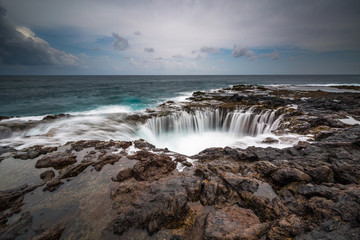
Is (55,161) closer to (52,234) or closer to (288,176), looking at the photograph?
(52,234)

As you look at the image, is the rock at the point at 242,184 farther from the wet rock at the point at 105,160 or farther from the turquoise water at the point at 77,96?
the turquoise water at the point at 77,96

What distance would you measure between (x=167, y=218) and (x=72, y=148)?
674 centimetres

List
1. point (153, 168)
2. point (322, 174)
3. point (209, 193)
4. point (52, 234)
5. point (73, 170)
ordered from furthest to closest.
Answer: point (153, 168), point (73, 170), point (322, 174), point (209, 193), point (52, 234)

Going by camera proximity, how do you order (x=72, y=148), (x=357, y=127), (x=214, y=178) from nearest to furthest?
1. (x=214, y=178)
2. (x=72, y=148)
3. (x=357, y=127)

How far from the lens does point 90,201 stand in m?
4.77

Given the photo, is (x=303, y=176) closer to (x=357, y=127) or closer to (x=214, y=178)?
(x=214, y=178)

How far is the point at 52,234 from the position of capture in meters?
3.73

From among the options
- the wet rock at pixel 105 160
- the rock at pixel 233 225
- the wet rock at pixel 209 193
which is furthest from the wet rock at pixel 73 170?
the rock at pixel 233 225

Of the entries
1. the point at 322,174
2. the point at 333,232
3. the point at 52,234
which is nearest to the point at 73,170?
the point at 52,234

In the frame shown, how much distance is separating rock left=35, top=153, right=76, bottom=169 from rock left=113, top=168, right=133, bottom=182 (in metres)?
2.65

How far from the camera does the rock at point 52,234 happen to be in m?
3.65

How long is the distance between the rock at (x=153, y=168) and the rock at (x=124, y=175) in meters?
0.15

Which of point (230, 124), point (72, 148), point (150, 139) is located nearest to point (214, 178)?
point (72, 148)

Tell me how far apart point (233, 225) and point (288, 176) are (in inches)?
116
